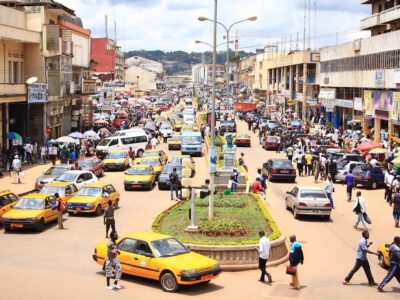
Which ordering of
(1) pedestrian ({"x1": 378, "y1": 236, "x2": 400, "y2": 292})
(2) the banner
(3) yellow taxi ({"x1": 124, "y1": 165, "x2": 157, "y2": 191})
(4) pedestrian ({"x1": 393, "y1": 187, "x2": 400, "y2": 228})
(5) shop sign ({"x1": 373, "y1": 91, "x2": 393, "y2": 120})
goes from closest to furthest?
(1) pedestrian ({"x1": 378, "y1": 236, "x2": 400, "y2": 292}) < (4) pedestrian ({"x1": 393, "y1": 187, "x2": 400, "y2": 228}) < (3) yellow taxi ({"x1": 124, "y1": 165, "x2": 157, "y2": 191}) < (5) shop sign ({"x1": 373, "y1": 91, "x2": 393, "y2": 120}) < (2) the banner

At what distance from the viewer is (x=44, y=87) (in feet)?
157

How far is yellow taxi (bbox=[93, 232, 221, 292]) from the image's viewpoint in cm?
1592

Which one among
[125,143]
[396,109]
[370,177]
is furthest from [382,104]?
[125,143]

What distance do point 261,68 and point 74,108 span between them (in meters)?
80.9

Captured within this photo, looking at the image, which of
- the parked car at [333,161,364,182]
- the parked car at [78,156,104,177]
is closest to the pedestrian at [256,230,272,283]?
the parked car at [333,161,364,182]

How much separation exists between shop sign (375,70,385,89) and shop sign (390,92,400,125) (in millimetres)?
4981

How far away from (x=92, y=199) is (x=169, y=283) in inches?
455

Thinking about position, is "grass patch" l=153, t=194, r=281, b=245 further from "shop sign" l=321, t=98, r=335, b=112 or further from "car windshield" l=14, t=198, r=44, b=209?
"shop sign" l=321, t=98, r=335, b=112

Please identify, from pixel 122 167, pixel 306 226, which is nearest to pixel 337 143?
pixel 122 167

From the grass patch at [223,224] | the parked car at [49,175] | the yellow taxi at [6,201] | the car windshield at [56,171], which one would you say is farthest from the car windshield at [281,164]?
the yellow taxi at [6,201]

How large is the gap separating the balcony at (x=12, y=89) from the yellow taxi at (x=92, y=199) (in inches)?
611

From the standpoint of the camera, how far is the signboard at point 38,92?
45438 mm

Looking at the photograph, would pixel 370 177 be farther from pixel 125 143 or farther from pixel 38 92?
pixel 38 92

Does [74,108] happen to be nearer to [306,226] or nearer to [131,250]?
[306,226]
